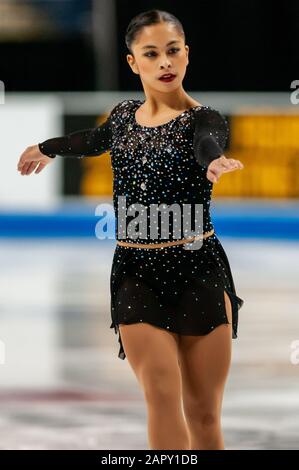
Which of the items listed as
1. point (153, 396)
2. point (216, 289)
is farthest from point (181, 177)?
point (153, 396)

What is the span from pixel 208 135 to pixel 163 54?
30 centimetres

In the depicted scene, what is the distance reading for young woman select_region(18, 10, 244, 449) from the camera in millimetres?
3221

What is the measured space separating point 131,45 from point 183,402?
1.04 m

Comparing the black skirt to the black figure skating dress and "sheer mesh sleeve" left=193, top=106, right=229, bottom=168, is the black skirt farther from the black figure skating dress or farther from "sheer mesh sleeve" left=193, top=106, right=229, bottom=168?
"sheer mesh sleeve" left=193, top=106, right=229, bottom=168

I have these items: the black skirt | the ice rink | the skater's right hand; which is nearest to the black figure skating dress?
the black skirt

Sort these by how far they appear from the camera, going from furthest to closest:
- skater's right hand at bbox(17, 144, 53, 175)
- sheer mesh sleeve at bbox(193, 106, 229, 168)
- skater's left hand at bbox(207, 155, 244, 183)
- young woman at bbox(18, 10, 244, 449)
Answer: skater's right hand at bbox(17, 144, 53, 175) < young woman at bbox(18, 10, 244, 449) < sheer mesh sleeve at bbox(193, 106, 229, 168) < skater's left hand at bbox(207, 155, 244, 183)

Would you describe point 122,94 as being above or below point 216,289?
above

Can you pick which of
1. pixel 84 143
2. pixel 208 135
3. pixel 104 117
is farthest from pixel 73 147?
pixel 104 117

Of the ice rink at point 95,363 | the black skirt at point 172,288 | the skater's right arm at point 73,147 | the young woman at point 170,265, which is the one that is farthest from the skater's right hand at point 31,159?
the ice rink at point 95,363

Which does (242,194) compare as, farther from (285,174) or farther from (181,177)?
(181,177)

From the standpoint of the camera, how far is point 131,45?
3.40 meters

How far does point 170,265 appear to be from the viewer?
3.30 m

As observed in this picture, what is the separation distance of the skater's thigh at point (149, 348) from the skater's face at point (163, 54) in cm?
69

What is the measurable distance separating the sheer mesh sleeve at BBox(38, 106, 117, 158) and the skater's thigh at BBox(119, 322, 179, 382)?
598 millimetres
